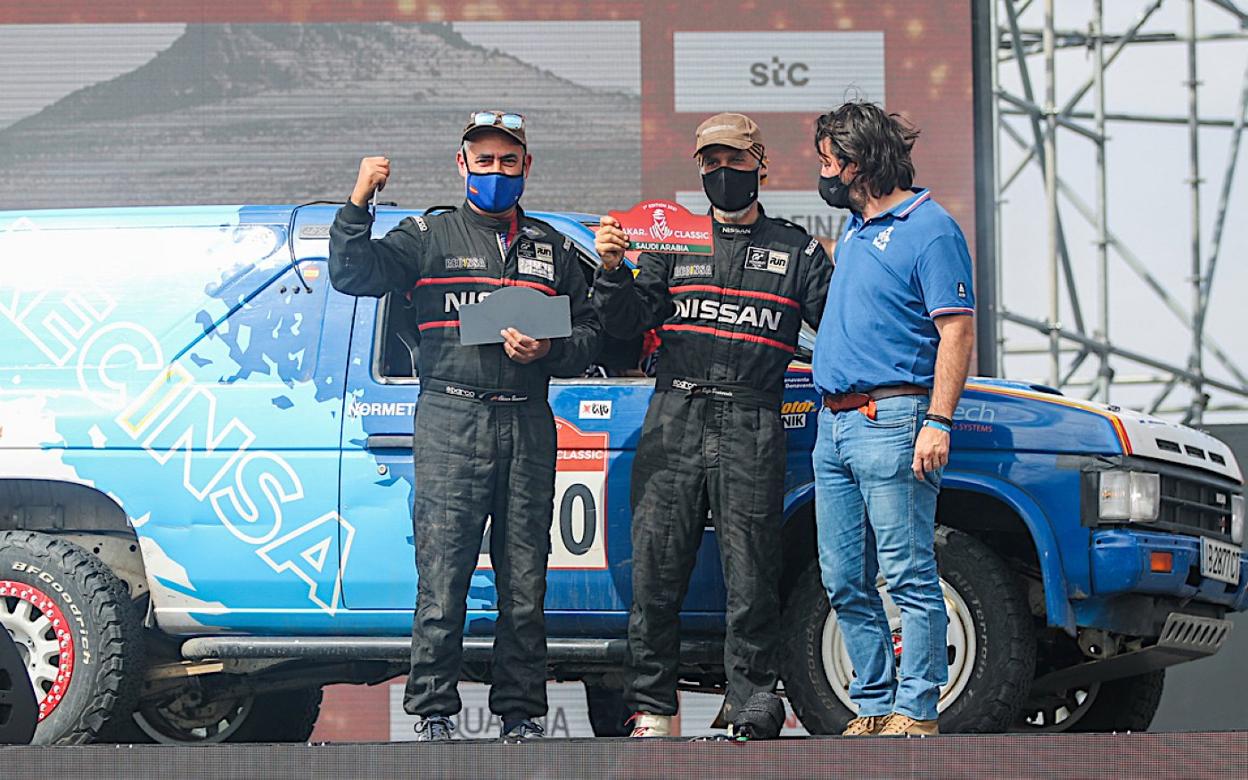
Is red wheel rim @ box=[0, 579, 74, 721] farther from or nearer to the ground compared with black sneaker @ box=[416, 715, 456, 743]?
farther from the ground

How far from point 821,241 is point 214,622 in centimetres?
258

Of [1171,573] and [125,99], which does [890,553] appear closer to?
[1171,573]

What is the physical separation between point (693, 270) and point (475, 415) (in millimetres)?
880

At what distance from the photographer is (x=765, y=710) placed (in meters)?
5.26

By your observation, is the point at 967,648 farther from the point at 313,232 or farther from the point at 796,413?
the point at 313,232

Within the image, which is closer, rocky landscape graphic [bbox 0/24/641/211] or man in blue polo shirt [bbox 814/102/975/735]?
man in blue polo shirt [bbox 814/102/975/735]

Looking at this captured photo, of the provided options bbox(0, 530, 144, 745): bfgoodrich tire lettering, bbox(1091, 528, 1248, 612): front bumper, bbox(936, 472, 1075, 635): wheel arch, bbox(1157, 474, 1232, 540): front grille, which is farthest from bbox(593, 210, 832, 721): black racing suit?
bbox(0, 530, 144, 745): bfgoodrich tire lettering

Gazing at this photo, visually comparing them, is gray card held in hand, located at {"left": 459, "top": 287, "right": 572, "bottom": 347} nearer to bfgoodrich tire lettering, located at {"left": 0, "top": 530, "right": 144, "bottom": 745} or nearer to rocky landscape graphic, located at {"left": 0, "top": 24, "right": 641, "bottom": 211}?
bfgoodrich tire lettering, located at {"left": 0, "top": 530, "right": 144, "bottom": 745}

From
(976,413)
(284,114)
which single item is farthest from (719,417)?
(284,114)

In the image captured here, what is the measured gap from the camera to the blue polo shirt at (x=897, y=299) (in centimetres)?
525

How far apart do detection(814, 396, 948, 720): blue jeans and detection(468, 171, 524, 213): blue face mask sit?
1.30m

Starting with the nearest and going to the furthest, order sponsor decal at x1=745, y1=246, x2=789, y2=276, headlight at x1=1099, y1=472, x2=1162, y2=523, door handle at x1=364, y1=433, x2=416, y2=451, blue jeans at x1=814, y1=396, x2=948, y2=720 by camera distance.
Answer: blue jeans at x1=814, y1=396, x2=948, y2=720 → sponsor decal at x1=745, y1=246, x2=789, y2=276 → headlight at x1=1099, y1=472, x2=1162, y2=523 → door handle at x1=364, y1=433, x2=416, y2=451

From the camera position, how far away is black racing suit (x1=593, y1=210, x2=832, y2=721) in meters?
5.59

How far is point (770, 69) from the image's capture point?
32.0 ft
